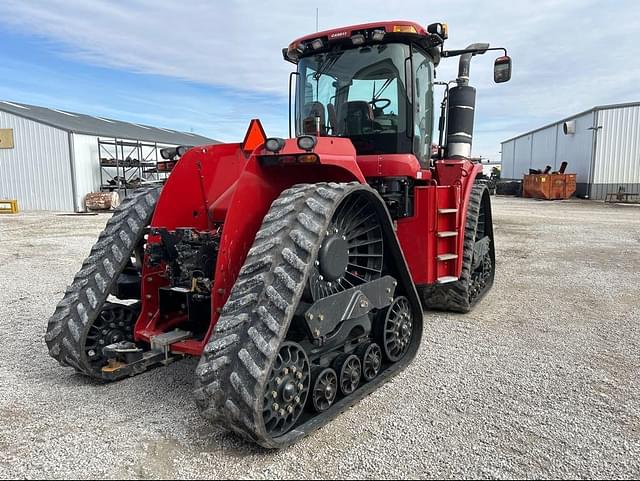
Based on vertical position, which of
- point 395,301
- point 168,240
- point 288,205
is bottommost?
point 395,301

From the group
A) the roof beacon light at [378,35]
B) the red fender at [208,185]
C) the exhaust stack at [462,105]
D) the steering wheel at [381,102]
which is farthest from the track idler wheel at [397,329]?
the exhaust stack at [462,105]

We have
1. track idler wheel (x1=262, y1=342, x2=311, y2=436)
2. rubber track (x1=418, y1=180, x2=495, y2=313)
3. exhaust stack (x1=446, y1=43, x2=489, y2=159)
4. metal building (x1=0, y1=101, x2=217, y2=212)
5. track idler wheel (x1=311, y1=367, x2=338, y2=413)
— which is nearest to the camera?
track idler wheel (x1=262, y1=342, x2=311, y2=436)

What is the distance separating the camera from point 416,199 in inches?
191

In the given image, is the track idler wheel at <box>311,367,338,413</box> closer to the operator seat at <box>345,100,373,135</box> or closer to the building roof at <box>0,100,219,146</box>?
the operator seat at <box>345,100,373,135</box>

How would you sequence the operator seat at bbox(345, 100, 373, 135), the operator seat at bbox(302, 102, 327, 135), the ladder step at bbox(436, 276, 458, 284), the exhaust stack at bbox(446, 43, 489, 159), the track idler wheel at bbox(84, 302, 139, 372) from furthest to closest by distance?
1. the exhaust stack at bbox(446, 43, 489, 159)
2. the ladder step at bbox(436, 276, 458, 284)
3. the operator seat at bbox(302, 102, 327, 135)
4. the operator seat at bbox(345, 100, 373, 135)
5. the track idler wheel at bbox(84, 302, 139, 372)

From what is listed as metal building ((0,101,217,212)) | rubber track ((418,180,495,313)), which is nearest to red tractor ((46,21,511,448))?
rubber track ((418,180,495,313))

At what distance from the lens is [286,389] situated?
111 inches

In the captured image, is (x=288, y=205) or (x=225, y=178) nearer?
(x=288, y=205)

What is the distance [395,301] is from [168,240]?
6.00 ft

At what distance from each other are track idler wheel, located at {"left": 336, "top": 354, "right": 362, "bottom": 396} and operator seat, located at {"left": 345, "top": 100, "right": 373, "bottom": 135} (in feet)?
7.36

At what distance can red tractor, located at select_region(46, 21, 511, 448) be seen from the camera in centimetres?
281

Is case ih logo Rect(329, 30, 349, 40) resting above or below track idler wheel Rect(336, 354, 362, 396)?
above

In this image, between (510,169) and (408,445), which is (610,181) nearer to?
(510,169)

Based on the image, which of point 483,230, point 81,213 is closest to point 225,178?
point 483,230
